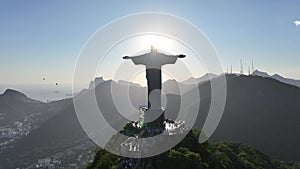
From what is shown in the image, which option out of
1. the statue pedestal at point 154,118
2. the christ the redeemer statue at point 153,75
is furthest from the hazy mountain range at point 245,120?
the statue pedestal at point 154,118

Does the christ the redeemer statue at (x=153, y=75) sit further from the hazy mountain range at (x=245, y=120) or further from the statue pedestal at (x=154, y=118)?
the hazy mountain range at (x=245, y=120)

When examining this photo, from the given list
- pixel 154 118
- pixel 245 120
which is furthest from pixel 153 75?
pixel 245 120

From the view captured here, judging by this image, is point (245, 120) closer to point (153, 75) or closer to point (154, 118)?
point (154, 118)

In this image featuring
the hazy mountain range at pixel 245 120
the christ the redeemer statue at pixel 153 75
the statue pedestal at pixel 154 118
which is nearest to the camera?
the statue pedestal at pixel 154 118

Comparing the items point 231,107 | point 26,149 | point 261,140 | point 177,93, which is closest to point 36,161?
point 26,149

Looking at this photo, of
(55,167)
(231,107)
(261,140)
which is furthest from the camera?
(55,167)

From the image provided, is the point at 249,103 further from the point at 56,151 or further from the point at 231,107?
the point at 56,151

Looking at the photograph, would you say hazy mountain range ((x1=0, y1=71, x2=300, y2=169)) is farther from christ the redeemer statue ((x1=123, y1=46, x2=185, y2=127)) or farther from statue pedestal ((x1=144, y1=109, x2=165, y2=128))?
statue pedestal ((x1=144, y1=109, x2=165, y2=128))

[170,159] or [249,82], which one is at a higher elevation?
[249,82]
